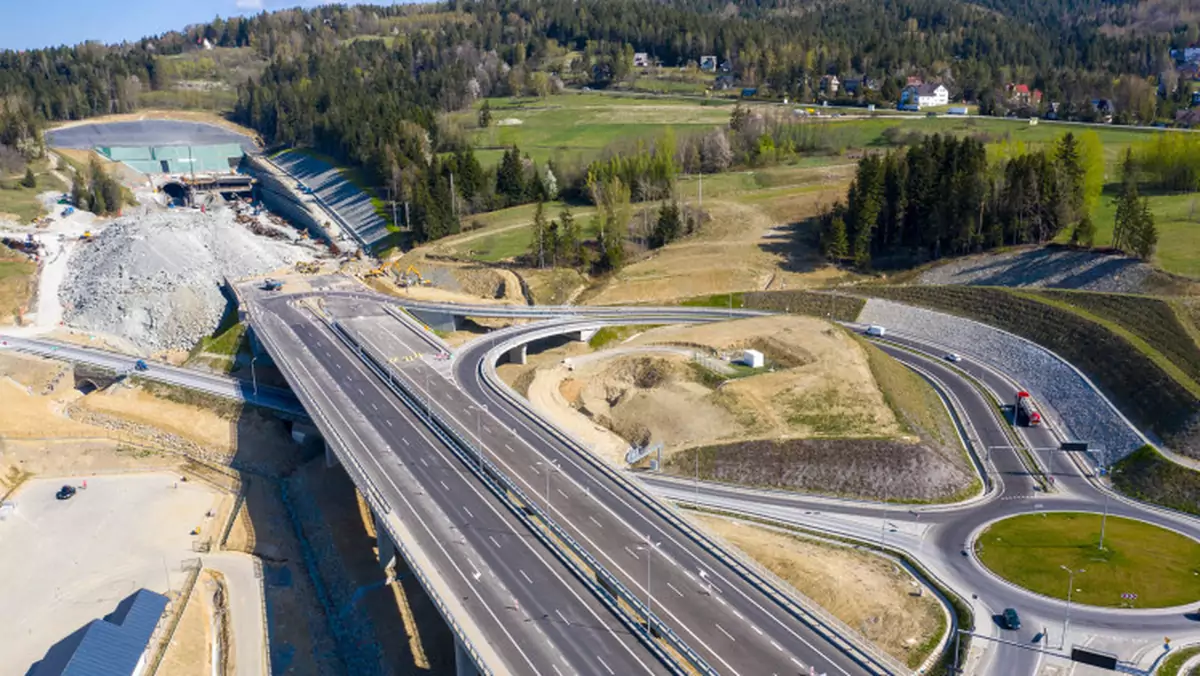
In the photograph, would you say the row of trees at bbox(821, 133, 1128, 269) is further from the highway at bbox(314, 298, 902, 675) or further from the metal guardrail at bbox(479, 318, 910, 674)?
the metal guardrail at bbox(479, 318, 910, 674)

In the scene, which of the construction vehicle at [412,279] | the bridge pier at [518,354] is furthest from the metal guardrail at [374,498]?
the construction vehicle at [412,279]

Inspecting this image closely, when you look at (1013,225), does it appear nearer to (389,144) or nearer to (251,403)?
(251,403)

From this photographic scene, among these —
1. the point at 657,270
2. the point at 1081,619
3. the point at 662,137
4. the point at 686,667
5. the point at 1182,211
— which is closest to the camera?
the point at 686,667

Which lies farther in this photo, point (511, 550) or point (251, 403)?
point (251, 403)

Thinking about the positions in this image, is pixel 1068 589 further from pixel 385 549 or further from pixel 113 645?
pixel 113 645

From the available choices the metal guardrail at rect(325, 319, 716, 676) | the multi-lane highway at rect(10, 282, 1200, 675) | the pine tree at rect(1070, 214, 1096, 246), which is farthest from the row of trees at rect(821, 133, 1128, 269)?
the metal guardrail at rect(325, 319, 716, 676)

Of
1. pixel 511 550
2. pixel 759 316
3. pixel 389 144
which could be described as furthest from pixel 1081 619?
pixel 389 144
